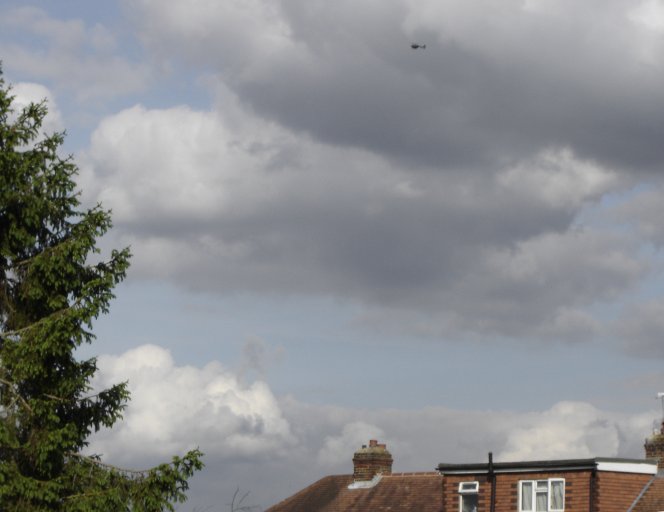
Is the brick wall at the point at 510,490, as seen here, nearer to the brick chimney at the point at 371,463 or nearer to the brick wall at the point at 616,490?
the brick wall at the point at 616,490

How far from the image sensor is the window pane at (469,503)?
49.1 meters

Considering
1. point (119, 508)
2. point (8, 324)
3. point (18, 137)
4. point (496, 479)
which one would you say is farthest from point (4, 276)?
point (496, 479)

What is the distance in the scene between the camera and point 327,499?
5562 centimetres

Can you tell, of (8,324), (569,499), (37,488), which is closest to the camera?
(37,488)

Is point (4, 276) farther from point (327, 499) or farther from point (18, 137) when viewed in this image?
point (327, 499)

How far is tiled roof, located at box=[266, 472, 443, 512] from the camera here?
52.2 m

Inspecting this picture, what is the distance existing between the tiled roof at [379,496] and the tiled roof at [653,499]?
350 inches

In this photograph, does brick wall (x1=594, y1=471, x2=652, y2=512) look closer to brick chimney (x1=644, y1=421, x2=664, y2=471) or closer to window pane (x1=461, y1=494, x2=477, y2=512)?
brick chimney (x1=644, y1=421, x2=664, y2=471)

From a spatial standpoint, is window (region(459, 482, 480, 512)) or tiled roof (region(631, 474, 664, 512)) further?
window (region(459, 482, 480, 512))

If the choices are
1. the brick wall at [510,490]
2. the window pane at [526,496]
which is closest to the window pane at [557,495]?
the brick wall at [510,490]

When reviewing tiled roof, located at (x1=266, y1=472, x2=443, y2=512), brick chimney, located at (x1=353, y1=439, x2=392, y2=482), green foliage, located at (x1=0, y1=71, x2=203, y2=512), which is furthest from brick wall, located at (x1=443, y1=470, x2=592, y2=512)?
green foliage, located at (x1=0, y1=71, x2=203, y2=512)

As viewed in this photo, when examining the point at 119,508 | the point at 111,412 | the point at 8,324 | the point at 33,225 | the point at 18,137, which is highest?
the point at 18,137

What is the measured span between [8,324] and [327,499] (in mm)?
26687

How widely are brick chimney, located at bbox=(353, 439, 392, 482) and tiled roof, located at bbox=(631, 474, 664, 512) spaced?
1335cm
